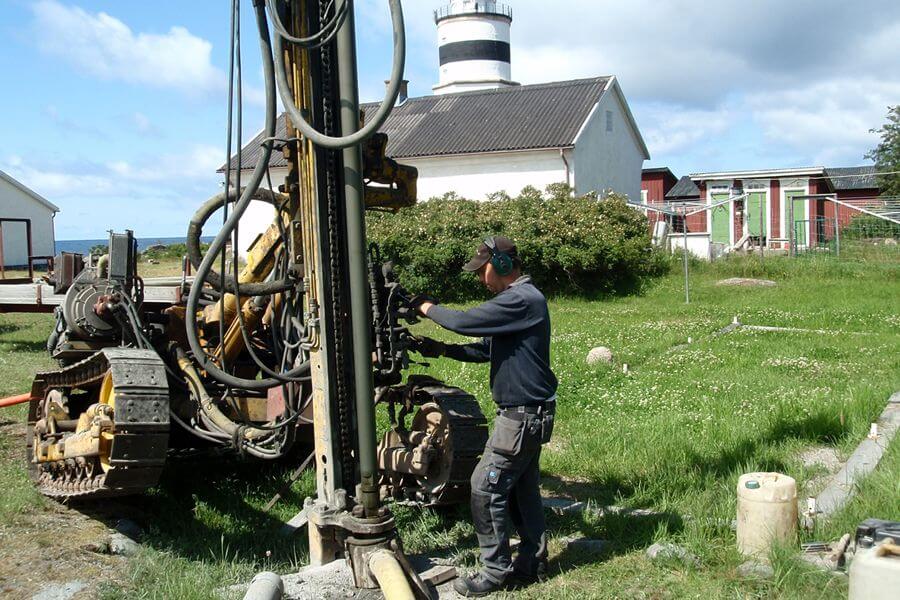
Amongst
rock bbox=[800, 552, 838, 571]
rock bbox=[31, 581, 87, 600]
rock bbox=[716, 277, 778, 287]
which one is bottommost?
rock bbox=[31, 581, 87, 600]

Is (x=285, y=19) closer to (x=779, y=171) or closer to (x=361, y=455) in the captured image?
(x=361, y=455)

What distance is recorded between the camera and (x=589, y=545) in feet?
19.8

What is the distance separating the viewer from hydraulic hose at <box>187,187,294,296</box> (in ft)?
19.8

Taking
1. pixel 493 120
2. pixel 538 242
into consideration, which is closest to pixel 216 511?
pixel 538 242

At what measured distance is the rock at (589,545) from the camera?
596 centimetres

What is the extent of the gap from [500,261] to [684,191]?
44.3 metres

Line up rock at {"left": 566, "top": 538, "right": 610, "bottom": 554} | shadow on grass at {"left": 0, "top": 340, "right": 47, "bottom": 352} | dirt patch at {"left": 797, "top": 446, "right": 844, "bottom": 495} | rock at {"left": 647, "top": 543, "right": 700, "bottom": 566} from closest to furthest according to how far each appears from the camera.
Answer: rock at {"left": 647, "top": 543, "right": 700, "bottom": 566}
rock at {"left": 566, "top": 538, "right": 610, "bottom": 554}
dirt patch at {"left": 797, "top": 446, "right": 844, "bottom": 495}
shadow on grass at {"left": 0, "top": 340, "right": 47, "bottom": 352}

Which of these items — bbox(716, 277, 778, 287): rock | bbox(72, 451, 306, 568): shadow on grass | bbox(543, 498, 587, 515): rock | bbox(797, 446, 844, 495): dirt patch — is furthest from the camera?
bbox(716, 277, 778, 287): rock

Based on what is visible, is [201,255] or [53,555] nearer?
[53,555]

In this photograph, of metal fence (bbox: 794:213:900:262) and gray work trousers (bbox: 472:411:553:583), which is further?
metal fence (bbox: 794:213:900:262)

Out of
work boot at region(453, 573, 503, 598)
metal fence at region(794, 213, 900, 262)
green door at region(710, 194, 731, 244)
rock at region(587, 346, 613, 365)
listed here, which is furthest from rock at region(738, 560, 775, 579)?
green door at region(710, 194, 731, 244)

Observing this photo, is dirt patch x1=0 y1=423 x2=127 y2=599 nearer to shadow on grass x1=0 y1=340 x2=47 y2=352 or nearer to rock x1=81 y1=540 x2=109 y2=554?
rock x1=81 y1=540 x2=109 y2=554

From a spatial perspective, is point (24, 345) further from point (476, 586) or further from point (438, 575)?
point (476, 586)

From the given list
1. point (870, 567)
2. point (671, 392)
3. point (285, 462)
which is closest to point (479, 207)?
point (671, 392)
